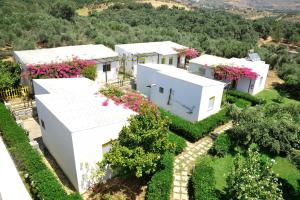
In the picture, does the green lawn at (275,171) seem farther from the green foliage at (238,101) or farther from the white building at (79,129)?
the green foliage at (238,101)

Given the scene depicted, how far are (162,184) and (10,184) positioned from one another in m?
6.60

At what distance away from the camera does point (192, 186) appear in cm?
1274

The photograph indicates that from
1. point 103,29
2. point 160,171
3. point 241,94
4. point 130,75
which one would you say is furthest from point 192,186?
point 103,29

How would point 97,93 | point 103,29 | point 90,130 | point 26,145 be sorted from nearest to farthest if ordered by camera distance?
point 90,130 < point 26,145 < point 97,93 < point 103,29

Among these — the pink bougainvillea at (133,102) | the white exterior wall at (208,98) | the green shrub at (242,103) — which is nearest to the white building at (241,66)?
the green shrub at (242,103)

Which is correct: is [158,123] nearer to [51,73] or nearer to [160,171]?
[160,171]

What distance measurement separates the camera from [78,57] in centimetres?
2470

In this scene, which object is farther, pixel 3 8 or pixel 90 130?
pixel 3 8

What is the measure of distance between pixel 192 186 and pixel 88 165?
5.43m

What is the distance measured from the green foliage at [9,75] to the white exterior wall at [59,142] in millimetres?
7839

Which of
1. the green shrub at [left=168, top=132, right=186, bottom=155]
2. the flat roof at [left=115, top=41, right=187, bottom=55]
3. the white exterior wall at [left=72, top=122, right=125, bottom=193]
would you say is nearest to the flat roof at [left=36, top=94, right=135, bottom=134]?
the white exterior wall at [left=72, top=122, right=125, bottom=193]

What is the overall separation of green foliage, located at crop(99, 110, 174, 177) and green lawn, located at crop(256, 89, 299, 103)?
64.6ft

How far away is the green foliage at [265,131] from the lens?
16.3m

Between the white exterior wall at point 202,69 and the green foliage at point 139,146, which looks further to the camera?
the white exterior wall at point 202,69
